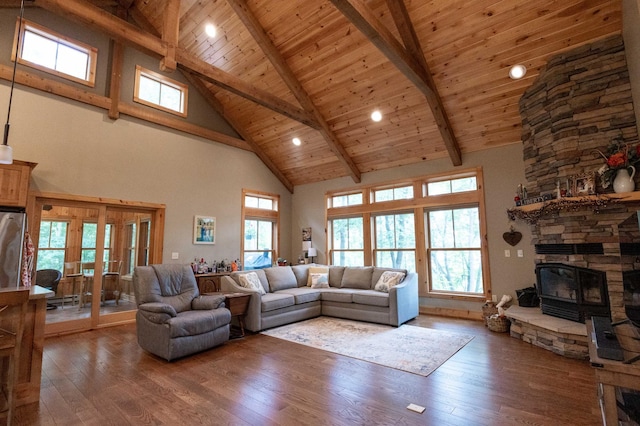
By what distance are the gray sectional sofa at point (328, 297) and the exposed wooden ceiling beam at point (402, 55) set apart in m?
2.58

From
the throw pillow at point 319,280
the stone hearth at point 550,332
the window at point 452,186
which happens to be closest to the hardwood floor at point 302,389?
the stone hearth at point 550,332

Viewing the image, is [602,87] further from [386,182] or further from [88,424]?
[88,424]

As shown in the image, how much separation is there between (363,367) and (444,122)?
4118mm

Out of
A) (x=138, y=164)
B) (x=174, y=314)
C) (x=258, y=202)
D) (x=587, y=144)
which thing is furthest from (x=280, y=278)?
(x=587, y=144)

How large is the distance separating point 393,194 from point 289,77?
10.7 feet

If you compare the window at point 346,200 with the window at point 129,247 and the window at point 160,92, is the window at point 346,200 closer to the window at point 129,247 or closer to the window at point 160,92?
the window at point 160,92

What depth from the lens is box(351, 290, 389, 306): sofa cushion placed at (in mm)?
5074

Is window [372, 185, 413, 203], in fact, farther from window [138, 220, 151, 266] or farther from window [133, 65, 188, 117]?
window [138, 220, 151, 266]

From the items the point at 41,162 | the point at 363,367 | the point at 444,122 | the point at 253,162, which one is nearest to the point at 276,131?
the point at 253,162

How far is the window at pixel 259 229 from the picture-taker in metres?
7.60

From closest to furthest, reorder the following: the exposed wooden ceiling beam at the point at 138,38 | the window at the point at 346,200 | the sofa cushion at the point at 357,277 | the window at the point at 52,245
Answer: the exposed wooden ceiling beam at the point at 138,38, the window at the point at 52,245, the sofa cushion at the point at 357,277, the window at the point at 346,200

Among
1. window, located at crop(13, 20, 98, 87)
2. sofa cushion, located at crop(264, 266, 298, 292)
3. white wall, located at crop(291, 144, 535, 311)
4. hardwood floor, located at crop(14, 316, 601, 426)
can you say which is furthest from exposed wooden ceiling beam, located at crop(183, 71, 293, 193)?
hardwood floor, located at crop(14, 316, 601, 426)

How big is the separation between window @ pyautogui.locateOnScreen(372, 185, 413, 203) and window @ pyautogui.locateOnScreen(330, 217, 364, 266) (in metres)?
0.69

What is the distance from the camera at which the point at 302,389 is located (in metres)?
2.86
